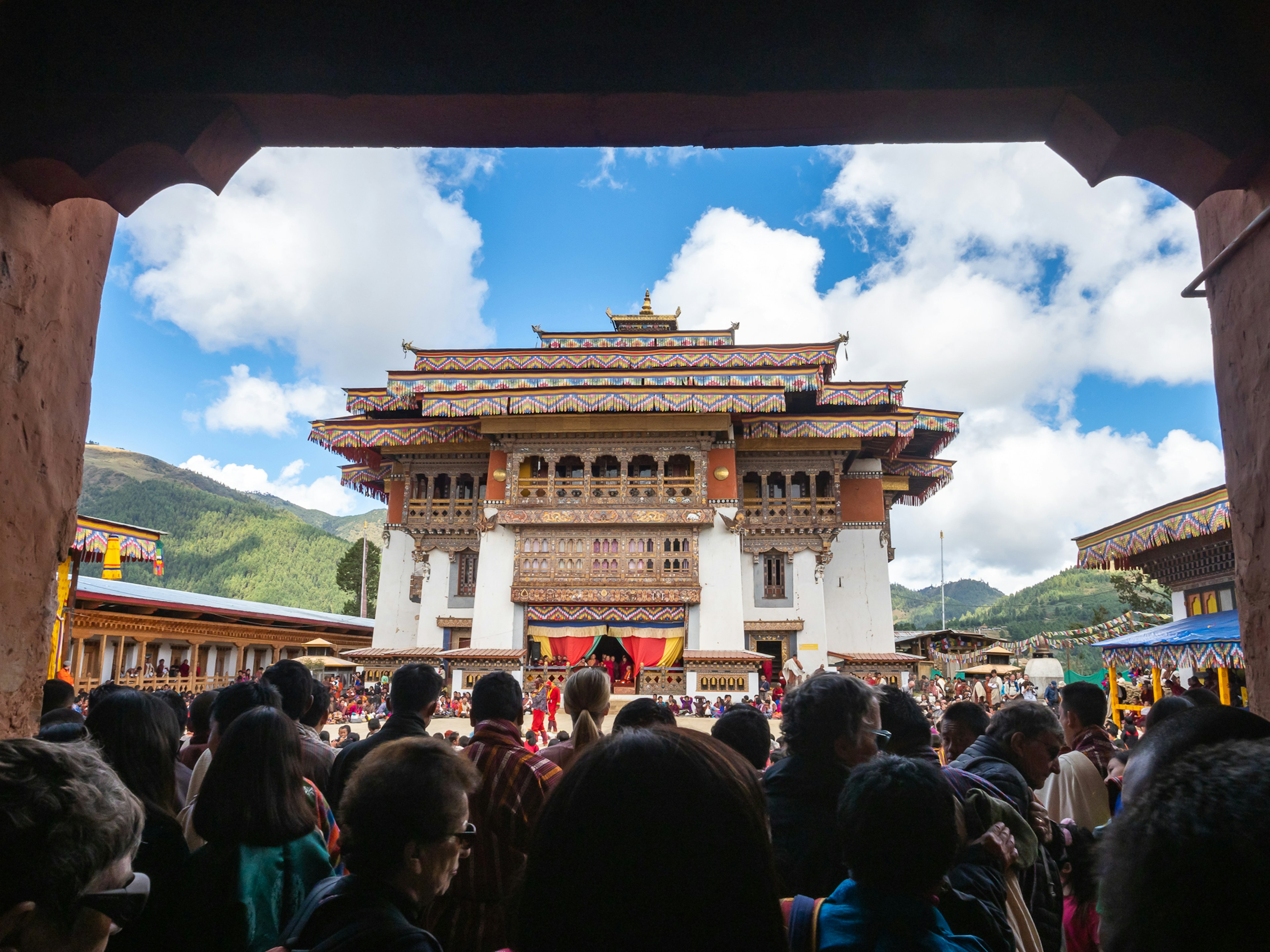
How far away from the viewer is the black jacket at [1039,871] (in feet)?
8.18

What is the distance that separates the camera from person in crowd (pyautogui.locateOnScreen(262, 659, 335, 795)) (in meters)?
3.64

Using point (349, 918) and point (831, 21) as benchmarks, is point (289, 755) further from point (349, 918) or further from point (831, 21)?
point (831, 21)

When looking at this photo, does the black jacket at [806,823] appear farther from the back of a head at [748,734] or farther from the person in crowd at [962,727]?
the person in crowd at [962,727]

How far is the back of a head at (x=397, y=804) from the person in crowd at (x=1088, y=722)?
3392mm

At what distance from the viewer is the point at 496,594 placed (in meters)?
23.6

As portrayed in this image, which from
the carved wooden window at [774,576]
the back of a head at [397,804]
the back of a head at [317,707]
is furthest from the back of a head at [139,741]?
the carved wooden window at [774,576]

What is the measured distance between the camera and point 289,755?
2344 millimetres

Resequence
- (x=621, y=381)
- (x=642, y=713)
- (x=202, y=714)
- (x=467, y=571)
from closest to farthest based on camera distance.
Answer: (x=642, y=713) → (x=202, y=714) → (x=621, y=381) → (x=467, y=571)

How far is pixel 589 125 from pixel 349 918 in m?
2.66

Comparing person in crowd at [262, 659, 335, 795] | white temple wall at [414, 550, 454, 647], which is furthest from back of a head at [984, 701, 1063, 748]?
white temple wall at [414, 550, 454, 647]

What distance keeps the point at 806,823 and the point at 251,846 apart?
1617 mm

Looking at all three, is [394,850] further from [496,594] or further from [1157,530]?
[496,594]

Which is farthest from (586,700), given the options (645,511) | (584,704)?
(645,511)

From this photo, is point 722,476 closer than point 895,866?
No
